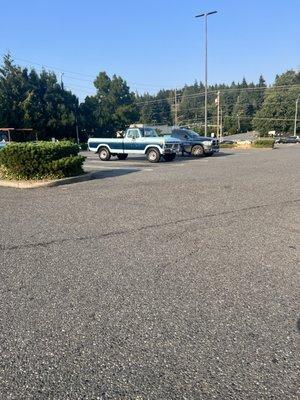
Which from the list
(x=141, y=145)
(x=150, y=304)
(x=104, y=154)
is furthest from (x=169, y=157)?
(x=150, y=304)

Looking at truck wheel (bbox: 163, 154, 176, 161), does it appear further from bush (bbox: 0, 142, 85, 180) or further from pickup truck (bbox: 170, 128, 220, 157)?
bush (bbox: 0, 142, 85, 180)

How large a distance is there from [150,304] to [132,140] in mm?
18417

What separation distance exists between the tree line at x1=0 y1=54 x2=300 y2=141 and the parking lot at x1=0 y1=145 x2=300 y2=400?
41815mm

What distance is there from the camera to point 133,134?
71.6 feet

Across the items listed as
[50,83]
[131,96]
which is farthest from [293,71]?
[50,83]

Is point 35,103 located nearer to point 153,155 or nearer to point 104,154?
point 104,154

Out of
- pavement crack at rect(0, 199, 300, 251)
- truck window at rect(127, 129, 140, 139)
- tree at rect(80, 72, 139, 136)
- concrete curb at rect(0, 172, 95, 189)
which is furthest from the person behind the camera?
tree at rect(80, 72, 139, 136)

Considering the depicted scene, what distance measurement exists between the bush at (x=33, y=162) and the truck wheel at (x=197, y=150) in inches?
548

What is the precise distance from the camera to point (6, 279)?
4.46 metres

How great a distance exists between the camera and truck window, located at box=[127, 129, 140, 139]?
71.0 feet


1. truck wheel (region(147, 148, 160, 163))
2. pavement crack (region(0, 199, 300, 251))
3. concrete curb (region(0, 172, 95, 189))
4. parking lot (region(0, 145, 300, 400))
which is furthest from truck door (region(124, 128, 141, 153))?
parking lot (region(0, 145, 300, 400))

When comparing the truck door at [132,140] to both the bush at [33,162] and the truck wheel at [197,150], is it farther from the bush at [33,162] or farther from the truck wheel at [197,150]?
the bush at [33,162]

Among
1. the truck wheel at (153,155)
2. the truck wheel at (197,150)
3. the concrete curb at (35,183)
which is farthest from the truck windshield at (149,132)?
the concrete curb at (35,183)

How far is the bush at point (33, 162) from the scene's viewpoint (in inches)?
482
